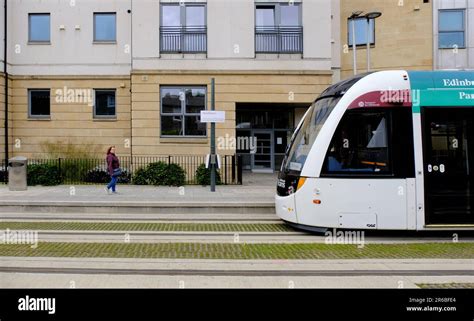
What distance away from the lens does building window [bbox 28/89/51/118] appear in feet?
73.9

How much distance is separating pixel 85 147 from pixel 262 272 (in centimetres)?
1826

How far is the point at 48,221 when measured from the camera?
33.7 feet

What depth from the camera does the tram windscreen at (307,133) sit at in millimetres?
8648

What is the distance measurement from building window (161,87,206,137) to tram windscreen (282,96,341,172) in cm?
1128

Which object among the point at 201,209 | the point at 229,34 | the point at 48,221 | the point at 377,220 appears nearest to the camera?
the point at 377,220

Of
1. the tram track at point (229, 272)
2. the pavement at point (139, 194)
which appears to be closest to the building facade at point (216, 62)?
the pavement at point (139, 194)

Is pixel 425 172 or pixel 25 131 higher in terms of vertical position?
pixel 25 131

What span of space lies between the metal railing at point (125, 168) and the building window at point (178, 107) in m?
1.35

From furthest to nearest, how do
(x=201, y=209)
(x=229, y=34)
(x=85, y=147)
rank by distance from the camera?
(x=85, y=147)
(x=229, y=34)
(x=201, y=209)

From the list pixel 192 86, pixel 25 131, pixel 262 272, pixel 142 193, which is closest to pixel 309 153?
pixel 262 272

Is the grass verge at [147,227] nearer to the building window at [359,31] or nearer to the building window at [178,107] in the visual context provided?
the building window at [178,107]

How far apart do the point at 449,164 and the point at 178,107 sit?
46.3ft

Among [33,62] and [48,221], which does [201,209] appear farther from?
[33,62]
